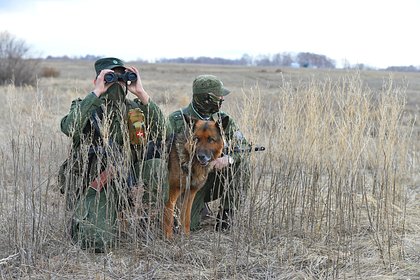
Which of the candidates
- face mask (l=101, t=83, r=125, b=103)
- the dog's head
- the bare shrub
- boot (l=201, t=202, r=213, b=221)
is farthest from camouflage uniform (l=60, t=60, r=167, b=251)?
the bare shrub

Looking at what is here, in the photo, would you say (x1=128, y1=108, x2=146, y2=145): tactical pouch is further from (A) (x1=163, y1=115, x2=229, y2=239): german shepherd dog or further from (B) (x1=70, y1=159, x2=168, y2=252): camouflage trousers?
(A) (x1=163, y1=115, x2=229, y2=239): german shepherd dog

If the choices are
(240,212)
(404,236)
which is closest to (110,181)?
(240,212)

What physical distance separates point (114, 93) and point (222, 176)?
3.80 ft

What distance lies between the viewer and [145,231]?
3752 mm

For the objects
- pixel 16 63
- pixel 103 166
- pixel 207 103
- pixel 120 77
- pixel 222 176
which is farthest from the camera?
pixel 16 63

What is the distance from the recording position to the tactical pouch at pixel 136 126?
147 inches

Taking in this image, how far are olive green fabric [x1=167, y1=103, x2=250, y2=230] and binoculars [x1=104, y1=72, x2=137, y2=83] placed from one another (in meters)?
0.46

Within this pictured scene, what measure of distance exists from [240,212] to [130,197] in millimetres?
860

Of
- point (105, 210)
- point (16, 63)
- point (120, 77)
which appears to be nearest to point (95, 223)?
point (105, 210)

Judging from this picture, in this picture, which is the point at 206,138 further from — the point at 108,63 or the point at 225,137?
the point at 108,63

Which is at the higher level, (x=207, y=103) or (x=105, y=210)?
(x=207, y=103)

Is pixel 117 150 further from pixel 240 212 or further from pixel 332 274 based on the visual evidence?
pixel 332 274

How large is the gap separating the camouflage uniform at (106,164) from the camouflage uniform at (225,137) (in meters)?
0.35

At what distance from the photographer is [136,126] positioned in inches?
147
